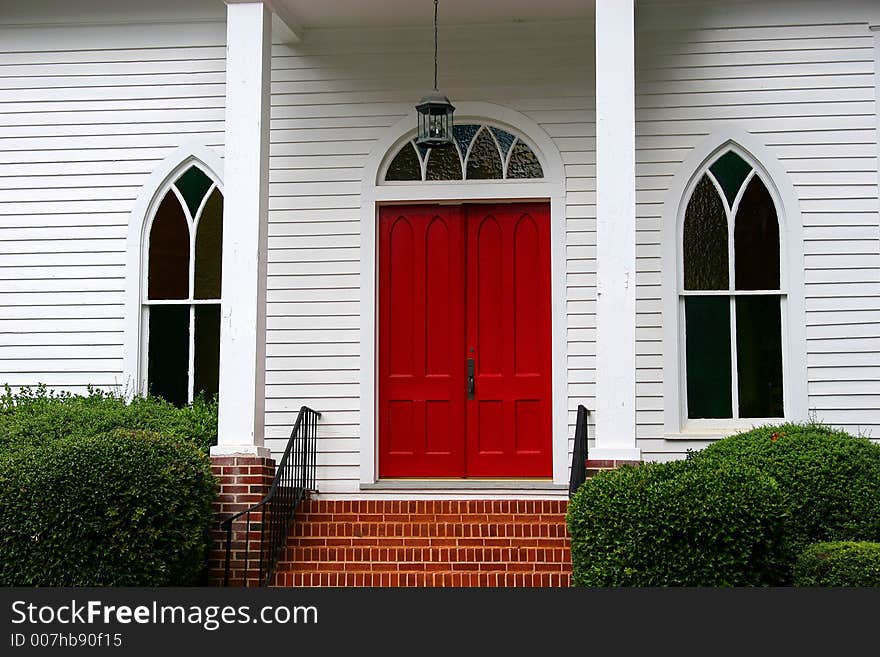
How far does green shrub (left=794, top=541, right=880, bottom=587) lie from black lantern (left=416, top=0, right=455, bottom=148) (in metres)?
4.74

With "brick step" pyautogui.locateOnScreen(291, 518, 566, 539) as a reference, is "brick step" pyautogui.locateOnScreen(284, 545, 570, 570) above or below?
below

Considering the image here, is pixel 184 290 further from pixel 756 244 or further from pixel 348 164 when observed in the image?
pixel 756 244

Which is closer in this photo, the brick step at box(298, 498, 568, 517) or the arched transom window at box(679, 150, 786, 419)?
the brick step at box(298, 498, 568, 517)

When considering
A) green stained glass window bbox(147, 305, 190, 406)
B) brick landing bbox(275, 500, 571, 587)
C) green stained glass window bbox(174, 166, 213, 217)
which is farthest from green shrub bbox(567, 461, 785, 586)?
green stained glass window bbox(174, 166, 213, 217)

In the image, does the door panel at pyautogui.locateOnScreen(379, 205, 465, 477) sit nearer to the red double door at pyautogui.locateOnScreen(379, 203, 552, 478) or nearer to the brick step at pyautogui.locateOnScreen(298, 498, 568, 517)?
the red double door at pyautogui.locateOnScreen(379, 203, 552, 478)

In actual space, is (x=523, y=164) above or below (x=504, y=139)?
below

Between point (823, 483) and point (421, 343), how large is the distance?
4091mm

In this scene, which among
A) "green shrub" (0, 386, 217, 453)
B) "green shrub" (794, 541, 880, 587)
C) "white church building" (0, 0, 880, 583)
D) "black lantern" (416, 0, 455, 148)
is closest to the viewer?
"green shrub" (794, 541, 880, 587)

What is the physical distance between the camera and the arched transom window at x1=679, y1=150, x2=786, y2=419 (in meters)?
11.5

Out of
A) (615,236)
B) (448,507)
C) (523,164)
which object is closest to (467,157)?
(523,164)

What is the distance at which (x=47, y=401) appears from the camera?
11.5m

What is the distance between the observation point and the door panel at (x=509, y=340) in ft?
37.9

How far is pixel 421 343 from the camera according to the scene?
38.4ft

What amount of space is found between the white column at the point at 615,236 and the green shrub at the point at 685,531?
0.92 m
